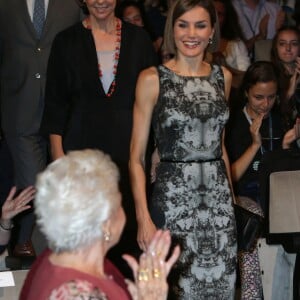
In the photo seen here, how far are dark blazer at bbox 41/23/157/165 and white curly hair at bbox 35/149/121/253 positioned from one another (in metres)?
1.62

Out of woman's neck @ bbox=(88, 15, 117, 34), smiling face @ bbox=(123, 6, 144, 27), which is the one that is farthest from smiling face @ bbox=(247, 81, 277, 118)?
woman's neck @ bbox=(88, 15, 117, 34)

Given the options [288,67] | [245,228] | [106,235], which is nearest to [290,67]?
[288,67]

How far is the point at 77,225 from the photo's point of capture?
8.41ft

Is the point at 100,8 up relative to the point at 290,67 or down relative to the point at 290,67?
up

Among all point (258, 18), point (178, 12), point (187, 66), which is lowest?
point (187, 66)

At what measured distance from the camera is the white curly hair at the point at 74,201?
8.37ft

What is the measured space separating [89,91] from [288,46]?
2333 mm

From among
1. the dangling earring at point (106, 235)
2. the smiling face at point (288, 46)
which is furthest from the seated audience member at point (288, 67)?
the dangling earring at point (106, 235)

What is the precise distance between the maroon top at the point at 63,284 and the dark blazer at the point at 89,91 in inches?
62.4

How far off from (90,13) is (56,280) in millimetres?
1909

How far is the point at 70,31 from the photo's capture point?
4270 millimetres

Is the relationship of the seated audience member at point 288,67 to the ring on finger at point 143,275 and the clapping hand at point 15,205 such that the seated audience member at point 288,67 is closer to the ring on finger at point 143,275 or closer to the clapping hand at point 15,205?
the clapping hand at point 15,205

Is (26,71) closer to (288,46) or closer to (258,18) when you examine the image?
(288,46)

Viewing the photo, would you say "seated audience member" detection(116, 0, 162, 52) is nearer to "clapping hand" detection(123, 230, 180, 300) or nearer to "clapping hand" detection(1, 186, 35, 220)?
"clapping hand" detection(1, 186, 35, 220)
